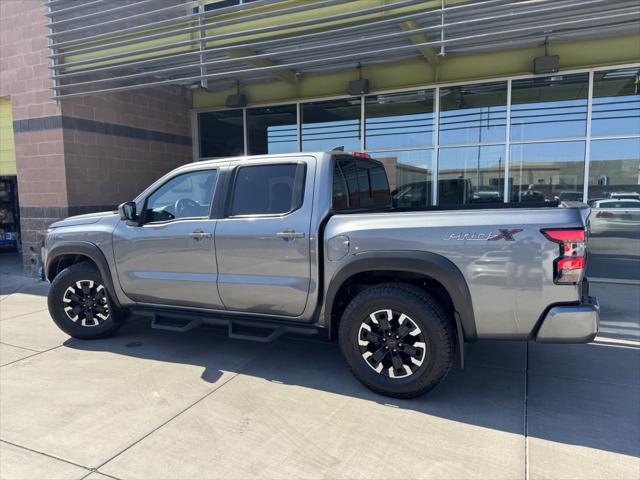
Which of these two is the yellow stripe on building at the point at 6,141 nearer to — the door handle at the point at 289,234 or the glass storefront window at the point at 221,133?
the glass storefront window at the point at 221,133

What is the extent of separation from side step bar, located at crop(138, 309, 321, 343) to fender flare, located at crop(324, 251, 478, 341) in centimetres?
73

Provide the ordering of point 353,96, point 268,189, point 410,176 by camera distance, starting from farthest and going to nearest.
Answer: point 353,96 < point 410,176 < point 268,189

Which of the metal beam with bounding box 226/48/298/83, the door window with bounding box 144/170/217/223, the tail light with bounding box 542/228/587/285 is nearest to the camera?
the tail light with bounding box 542/228/587/285

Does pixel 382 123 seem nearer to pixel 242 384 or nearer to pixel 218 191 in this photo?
pixel 218 191

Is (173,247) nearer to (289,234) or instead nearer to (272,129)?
(289,234)

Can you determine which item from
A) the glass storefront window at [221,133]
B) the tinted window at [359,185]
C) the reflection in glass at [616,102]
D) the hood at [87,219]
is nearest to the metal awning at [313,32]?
the reflection in glass at [616,102]

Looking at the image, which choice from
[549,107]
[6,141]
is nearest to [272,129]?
[6,141]

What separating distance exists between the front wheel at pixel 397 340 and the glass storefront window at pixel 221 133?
7.80 meters

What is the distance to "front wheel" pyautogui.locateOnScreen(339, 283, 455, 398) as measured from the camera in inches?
131

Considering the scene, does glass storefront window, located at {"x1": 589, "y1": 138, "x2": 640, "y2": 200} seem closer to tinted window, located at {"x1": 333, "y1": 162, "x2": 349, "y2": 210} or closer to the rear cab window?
the rear cab window

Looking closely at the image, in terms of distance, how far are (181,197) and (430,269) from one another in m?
2.65

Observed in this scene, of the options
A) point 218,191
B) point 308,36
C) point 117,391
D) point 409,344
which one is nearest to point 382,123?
point 308,36

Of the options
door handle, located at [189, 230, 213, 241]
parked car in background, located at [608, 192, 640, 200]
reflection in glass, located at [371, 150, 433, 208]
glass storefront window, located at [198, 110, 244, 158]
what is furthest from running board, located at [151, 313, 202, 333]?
parked car in background, located at [608, 192, 640, 200]

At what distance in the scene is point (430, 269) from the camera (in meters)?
3.30
